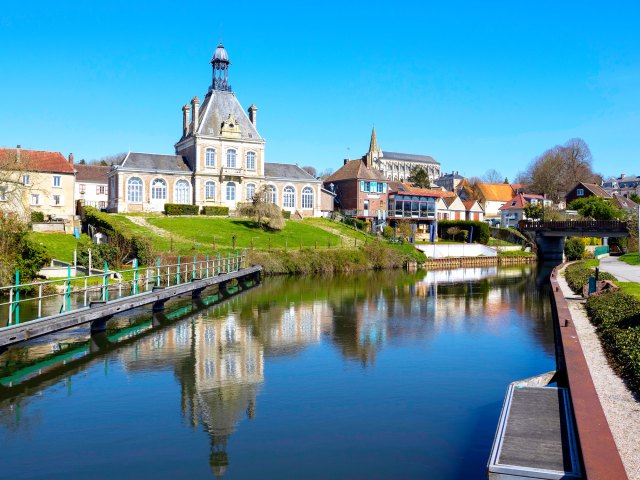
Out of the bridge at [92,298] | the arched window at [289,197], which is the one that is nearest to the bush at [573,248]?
the arched window at [289,197]

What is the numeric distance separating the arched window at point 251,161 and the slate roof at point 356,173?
14.0m

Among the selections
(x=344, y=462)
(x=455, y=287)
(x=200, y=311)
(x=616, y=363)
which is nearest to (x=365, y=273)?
(x=455, y=287)

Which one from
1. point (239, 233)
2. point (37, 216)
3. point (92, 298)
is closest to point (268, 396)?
point (92, 298)

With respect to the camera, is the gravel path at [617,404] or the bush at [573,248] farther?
the bush at [573,248]

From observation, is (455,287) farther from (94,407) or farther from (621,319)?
(94,407)

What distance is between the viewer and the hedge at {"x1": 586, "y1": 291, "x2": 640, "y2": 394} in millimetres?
11328

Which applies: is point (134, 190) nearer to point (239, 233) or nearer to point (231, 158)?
point (231, 158)

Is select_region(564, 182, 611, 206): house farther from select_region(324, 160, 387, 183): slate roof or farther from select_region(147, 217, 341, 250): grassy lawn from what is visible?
select_region(147, 217, 341, 250): grassy lawn

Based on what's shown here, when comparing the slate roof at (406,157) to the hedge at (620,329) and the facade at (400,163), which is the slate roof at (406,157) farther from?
the hedge at (620,329)

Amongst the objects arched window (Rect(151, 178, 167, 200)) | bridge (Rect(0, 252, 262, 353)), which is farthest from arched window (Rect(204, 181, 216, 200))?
bridge (Rect(0, 252, 262, 353))

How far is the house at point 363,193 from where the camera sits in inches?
2874

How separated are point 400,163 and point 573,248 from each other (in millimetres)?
105146

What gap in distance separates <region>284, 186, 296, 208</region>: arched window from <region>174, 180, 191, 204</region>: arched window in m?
10.8

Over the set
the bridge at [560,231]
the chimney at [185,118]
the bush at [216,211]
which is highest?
the chimney at [185,118]
